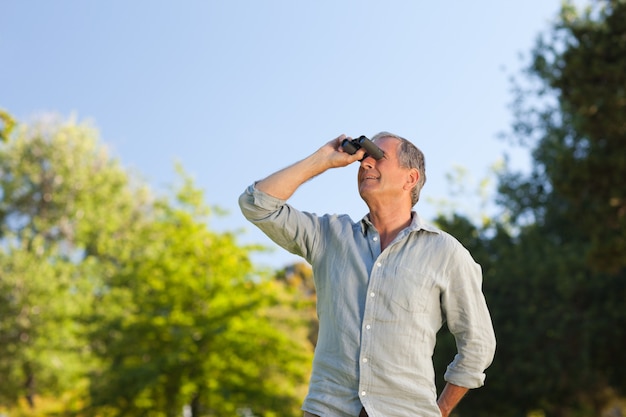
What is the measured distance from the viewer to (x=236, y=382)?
15812mm

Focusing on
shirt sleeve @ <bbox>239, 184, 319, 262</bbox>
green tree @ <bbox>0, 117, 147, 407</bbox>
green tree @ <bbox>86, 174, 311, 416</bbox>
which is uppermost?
green tree @ <bbox>0, 117, 147, 407</bbox>

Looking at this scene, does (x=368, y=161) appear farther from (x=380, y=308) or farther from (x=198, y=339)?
(x=198, y=339)

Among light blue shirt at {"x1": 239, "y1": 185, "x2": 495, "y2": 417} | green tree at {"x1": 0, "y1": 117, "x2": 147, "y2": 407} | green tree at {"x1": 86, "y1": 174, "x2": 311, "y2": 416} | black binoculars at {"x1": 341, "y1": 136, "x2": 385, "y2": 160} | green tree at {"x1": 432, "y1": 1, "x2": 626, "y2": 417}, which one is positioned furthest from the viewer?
green tree at {"x1": 0, "y1": 117, "x2": 147, "y2": 407}

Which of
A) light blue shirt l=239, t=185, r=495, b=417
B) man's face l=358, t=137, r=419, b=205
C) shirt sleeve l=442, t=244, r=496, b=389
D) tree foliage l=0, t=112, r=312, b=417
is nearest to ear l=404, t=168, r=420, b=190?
man's face l=358, t=137, r=419, b=205

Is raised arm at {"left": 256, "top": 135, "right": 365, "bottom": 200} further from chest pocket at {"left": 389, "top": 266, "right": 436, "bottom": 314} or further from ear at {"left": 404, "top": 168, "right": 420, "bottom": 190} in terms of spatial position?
chest pocket at {"left": 389, "top": 266, "right": 436, "bottom": 314}

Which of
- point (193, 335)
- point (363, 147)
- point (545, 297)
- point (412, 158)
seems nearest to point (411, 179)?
point (412, 158)

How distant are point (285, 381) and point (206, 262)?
3.02 metres

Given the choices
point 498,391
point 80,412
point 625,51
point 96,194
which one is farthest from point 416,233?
point 96,194

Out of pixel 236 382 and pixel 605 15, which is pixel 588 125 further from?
pixel 236 382

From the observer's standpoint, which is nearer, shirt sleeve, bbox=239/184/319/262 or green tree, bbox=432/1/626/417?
shirt sleeve, bbox=239/184/319/262

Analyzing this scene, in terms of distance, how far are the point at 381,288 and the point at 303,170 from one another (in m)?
0.51

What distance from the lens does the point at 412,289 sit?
9.05 ft

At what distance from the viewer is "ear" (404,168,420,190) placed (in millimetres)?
2945

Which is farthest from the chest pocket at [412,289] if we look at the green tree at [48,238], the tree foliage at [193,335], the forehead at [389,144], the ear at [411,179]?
the green tree at [48,238]
